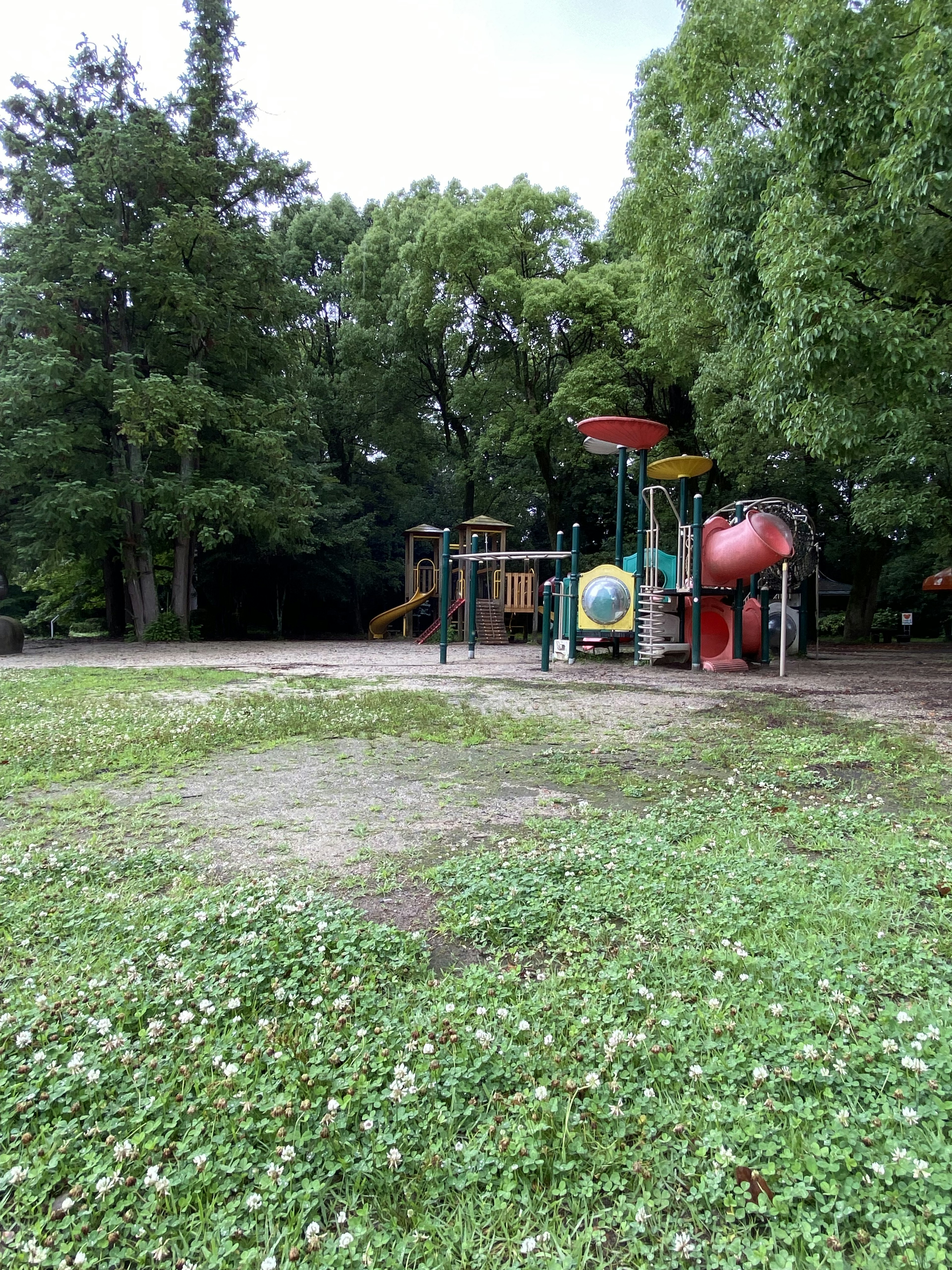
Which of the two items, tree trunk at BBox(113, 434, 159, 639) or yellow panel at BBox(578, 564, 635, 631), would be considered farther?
tree trunk at BBox(113, 434, 159, 639)

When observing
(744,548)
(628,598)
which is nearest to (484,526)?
(628,598)

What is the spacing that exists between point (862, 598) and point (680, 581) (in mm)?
12426

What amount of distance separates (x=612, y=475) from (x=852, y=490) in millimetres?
7762

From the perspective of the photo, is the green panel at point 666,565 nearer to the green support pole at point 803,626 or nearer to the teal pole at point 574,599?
the teal pole at point 574,599

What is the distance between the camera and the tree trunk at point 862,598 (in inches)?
856

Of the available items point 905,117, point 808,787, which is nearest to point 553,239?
point 905,117

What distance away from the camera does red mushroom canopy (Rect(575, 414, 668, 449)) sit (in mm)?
13758

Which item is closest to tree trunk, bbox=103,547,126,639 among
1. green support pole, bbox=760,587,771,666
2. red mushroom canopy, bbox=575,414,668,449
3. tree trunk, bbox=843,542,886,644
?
red mushroom canopy, bbox=575,414,668,449

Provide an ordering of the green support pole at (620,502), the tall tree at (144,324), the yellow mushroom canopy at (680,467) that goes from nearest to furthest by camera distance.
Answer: the yellow mushroom canopy at (680,467), the green support pole at (620,502), the tall tree at (144,324)

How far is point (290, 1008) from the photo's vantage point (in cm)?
202

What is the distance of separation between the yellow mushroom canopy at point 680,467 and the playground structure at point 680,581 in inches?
0.9

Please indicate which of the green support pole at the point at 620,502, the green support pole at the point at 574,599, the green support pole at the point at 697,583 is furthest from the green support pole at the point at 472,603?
the green support pole at the point at 697,583

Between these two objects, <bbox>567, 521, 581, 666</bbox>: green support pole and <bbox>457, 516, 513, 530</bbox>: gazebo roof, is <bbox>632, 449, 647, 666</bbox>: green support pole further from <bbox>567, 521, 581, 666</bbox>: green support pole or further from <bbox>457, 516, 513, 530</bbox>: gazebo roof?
<bbox>457, 516, 513, 530</bbox>: gazebo roof

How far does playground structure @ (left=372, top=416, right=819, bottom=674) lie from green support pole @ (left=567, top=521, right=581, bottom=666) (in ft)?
0.08
